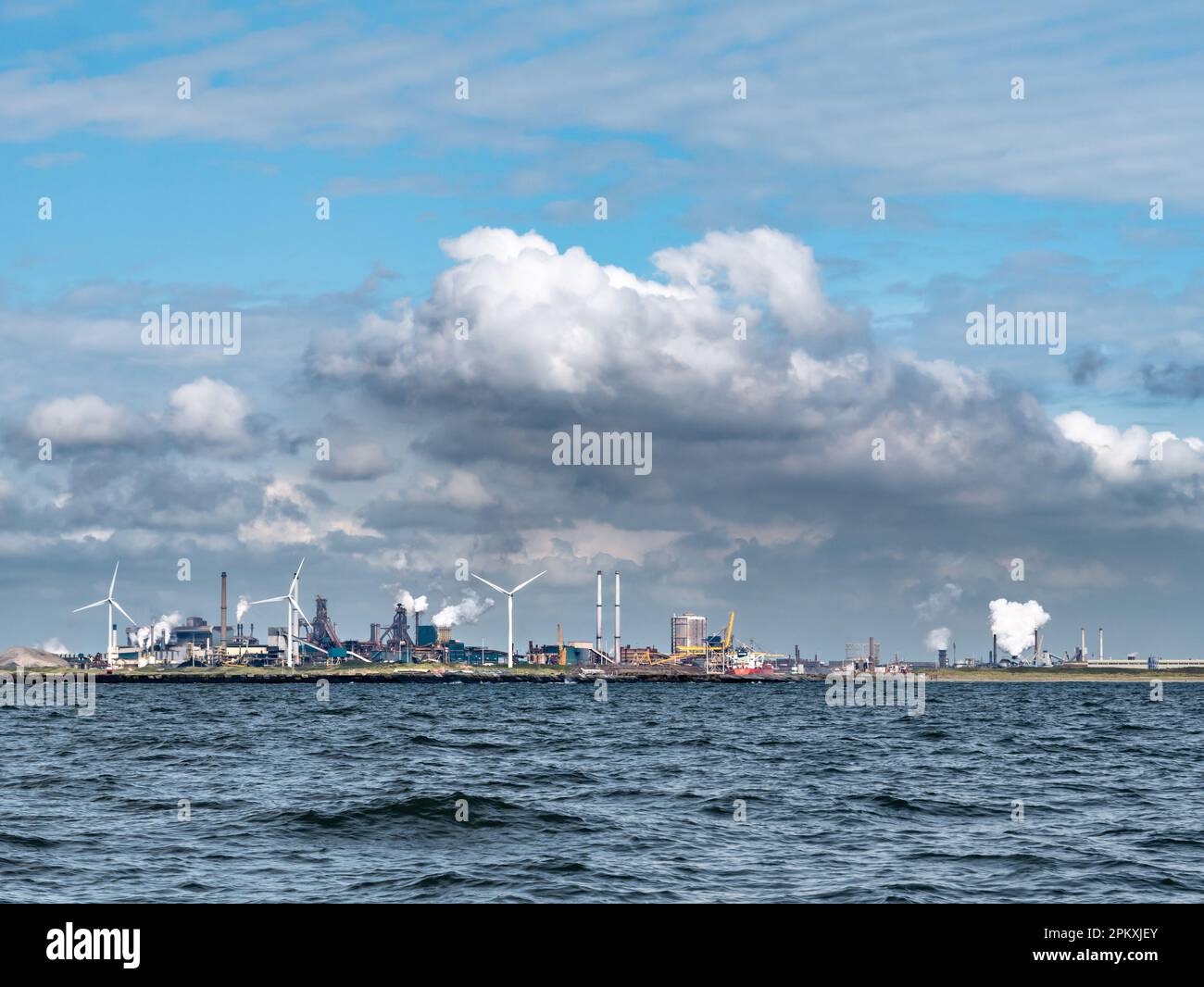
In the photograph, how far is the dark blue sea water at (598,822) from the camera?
95.3 feet

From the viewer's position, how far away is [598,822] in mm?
38938

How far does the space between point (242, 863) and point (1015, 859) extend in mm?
20564

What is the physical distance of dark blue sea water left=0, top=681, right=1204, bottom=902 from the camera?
29.0 metres

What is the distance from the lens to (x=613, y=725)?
105 meters

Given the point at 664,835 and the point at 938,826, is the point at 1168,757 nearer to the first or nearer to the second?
the point at 938,826

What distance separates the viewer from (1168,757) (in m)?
67.9
